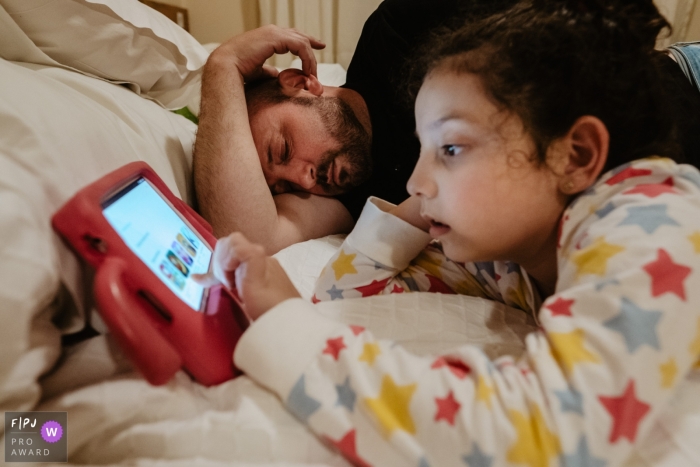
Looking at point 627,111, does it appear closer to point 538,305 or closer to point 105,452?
point 538,305

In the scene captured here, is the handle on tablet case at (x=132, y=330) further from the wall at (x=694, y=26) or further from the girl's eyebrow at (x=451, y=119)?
the wall at (x=694, y=26)

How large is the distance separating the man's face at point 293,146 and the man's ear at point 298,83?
75 mm

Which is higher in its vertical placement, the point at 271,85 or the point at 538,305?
the point at 271,85

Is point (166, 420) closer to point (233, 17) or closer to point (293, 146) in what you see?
point (293, 146)

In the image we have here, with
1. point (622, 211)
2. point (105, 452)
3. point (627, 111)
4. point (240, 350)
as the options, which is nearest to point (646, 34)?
point (627, 111)

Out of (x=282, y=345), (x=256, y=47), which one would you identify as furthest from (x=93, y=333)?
(x=256, y=47)

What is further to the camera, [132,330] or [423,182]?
[423,182]

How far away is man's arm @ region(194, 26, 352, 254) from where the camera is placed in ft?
3.22

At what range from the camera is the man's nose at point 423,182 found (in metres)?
0.61

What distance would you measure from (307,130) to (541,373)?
929mm

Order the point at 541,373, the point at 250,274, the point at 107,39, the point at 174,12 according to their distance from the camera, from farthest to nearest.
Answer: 1. the point at 174,12
2. the point at 107,39
3. the point at 250,274
4. the point at 541,373

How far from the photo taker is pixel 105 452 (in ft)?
1.43

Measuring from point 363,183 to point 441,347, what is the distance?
0.79 m

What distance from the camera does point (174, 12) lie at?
7.07ft
